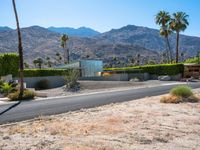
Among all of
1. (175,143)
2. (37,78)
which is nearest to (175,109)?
(175,143)

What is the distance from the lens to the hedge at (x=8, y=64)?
4747 cm

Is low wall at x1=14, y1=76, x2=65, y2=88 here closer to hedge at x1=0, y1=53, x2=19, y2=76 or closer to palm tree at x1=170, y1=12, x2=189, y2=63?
hedge at x1=0, y1=53, x2=19, y2=76

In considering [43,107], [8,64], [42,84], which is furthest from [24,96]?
[42,84]

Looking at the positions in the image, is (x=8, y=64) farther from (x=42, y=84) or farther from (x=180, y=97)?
(x=180, y=97)

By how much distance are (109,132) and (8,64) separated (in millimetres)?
37071

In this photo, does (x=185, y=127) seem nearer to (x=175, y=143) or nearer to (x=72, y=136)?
(x=175, y=143)

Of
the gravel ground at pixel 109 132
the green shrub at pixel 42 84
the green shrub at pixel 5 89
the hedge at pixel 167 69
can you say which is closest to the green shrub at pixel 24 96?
the green shrub at pixel 5 89

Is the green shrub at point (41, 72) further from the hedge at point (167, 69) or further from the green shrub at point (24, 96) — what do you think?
the green shrub at point (24, 96)

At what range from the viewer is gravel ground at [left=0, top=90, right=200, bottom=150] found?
36.1ft

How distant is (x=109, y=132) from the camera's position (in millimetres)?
12984

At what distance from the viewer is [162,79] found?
6588 cm

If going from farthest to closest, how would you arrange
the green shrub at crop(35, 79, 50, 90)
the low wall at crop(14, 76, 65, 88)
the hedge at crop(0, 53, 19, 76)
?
the green shrub at crop(35, 79, 50, 90), the low wall at crop(14, 76, 65, 88), the hedge at crop(0, 53, 19, 76)

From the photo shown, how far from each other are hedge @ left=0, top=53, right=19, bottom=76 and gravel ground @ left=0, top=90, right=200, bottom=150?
31.4 meters

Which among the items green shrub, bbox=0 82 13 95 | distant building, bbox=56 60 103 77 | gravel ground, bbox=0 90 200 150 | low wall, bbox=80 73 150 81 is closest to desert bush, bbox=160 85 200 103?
gravel ground, bbox=0 90 200 150
